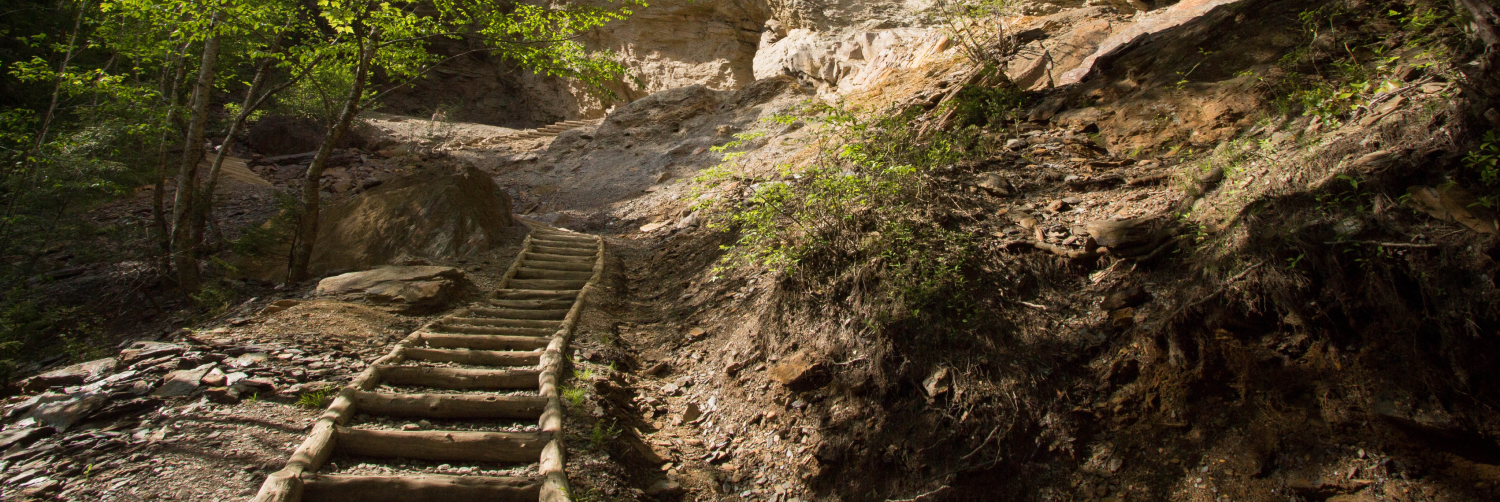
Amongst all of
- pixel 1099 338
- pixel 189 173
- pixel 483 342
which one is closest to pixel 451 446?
pixel 483 342

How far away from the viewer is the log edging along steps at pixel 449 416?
330 cm

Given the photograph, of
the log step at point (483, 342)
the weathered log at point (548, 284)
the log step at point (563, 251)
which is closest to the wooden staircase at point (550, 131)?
the log step at point (563, 251)

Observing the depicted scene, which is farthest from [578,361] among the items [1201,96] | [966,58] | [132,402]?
[966,58]

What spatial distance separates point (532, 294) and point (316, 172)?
2874mm

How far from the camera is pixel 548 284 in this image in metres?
7.87

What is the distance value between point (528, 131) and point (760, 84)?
790 cm

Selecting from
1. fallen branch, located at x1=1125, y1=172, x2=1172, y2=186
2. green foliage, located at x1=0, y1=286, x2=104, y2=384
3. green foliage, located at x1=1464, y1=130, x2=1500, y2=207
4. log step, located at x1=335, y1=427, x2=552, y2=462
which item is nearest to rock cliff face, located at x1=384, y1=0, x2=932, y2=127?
fallen branch, located at x1=1125, y1=172, x2=1172, y2=186

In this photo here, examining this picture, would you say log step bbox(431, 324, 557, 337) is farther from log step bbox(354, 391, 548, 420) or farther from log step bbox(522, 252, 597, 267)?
log step bbox(522, 252, 597, 267)

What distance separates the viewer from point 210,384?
4.19m

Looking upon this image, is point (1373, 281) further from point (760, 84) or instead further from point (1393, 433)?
point (760, 84)

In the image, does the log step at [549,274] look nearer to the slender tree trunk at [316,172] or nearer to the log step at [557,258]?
the log step at [557,258]

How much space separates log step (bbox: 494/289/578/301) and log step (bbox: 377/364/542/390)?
260 cm

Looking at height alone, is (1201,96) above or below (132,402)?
below

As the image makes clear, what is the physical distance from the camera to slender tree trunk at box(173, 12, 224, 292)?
7234 millimetres
